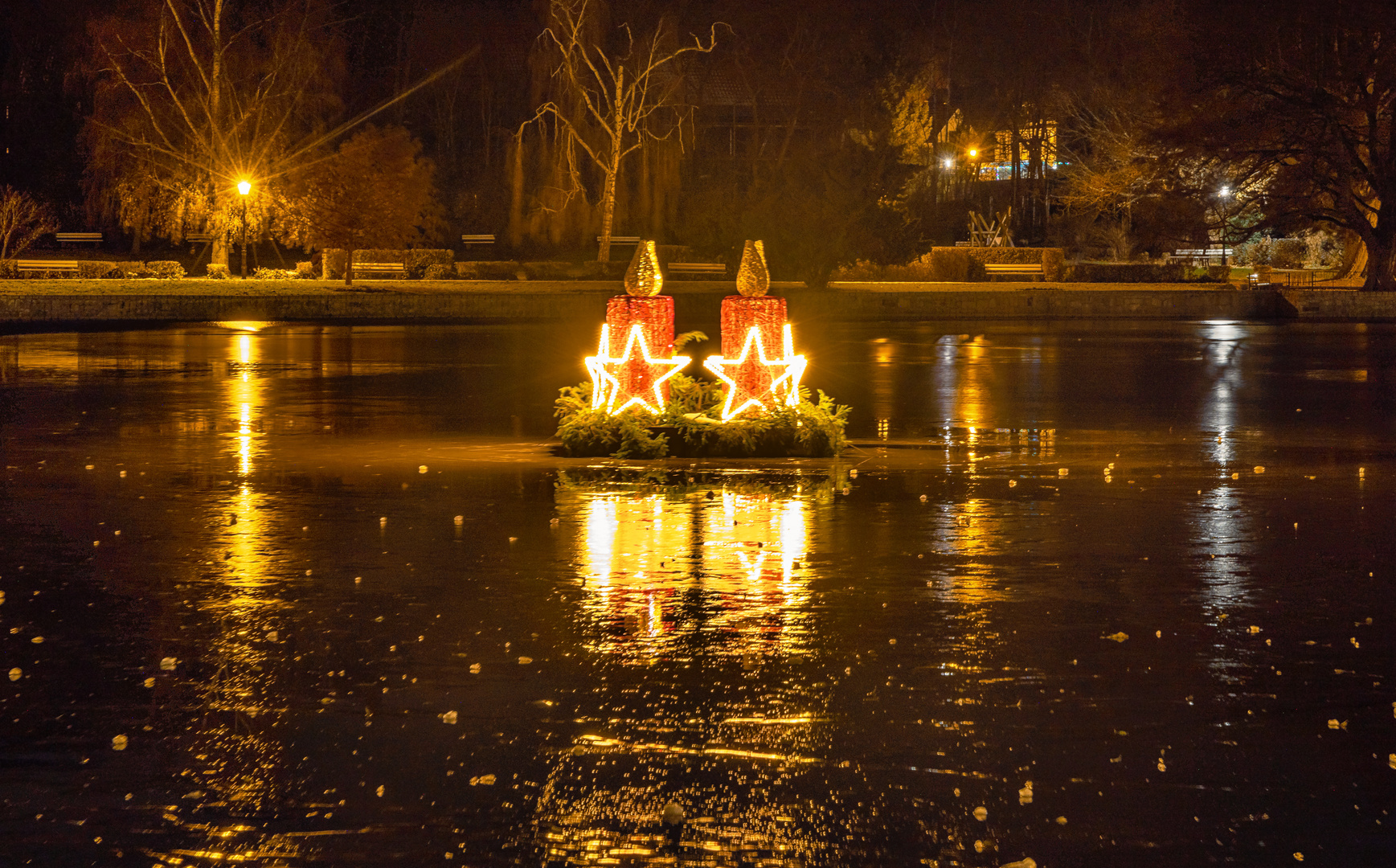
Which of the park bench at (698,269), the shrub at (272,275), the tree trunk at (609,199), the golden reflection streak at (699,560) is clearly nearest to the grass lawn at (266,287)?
the shrub at (272,275)

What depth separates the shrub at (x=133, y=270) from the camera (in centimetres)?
4900

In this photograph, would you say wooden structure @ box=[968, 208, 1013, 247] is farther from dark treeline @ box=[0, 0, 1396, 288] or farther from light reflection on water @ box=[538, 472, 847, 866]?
light reflection on water @ box=[538, 472, 847, 866]

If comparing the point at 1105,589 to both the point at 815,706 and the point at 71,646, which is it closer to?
the point at 815,706

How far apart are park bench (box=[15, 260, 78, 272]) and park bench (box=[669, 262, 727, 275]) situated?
18.6 metres

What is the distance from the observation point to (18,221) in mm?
50219

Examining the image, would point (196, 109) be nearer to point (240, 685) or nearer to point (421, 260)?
point (421, 260)

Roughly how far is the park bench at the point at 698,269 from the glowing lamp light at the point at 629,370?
37898 mm

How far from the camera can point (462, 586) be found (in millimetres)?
8000

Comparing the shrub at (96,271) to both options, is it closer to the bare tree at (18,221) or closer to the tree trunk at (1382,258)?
the bare tree at (18,221)

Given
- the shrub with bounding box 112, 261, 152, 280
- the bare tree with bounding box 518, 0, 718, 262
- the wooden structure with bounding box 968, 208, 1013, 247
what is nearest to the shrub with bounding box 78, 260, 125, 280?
the shrub with bounding box 112, 261, 152, 280

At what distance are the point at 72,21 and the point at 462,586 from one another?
60.6m

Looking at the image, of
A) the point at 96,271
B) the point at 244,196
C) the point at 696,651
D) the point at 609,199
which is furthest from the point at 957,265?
the point at 696,651

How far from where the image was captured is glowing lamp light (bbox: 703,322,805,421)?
538 inches

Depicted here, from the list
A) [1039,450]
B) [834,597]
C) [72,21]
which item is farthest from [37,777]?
[72,21]
